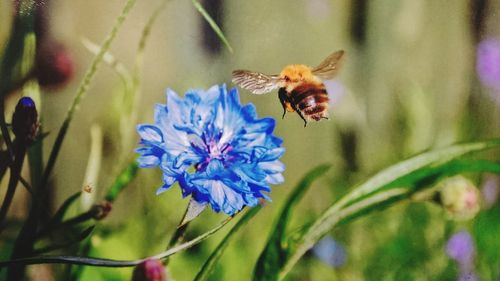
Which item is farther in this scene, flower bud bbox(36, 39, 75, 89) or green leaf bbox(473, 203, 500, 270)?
green leaf bbox(473, 203, 500, 270)

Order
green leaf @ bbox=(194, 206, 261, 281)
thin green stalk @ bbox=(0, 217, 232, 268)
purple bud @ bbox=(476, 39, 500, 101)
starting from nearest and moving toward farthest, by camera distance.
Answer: thin green stalk @ bbox=(0, 217, 232, 268), green leaf @ bbox=(194, 206, 261, 281), purple bud @ bbox=(476, 39, 500, 101)

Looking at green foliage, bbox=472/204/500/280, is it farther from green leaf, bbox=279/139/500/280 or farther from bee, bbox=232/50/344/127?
bee, bbox=232/50/344/127

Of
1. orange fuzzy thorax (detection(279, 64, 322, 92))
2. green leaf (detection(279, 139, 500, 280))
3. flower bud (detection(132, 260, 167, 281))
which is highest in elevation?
orange fuzzy thorax (detection(279, 64, 322, 92))

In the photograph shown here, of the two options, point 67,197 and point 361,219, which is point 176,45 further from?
point 361,219

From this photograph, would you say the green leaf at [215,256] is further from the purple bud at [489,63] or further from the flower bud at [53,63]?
the purple bud at [489,63]

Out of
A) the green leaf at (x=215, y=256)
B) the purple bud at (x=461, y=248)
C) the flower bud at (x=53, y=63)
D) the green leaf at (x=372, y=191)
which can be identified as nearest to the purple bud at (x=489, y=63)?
the green leaf at (x=372, y=191)

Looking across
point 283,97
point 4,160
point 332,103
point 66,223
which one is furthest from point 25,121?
point 332,103

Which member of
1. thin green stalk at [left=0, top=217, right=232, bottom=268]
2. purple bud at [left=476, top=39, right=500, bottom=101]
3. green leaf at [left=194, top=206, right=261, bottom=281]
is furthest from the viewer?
purple bud at [left=476, top=39, right=500, bottom=101]

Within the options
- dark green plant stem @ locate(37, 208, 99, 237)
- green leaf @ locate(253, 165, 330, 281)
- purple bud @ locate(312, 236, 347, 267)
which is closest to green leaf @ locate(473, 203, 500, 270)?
purple bud @ locate(312, 236, 347, 267)
